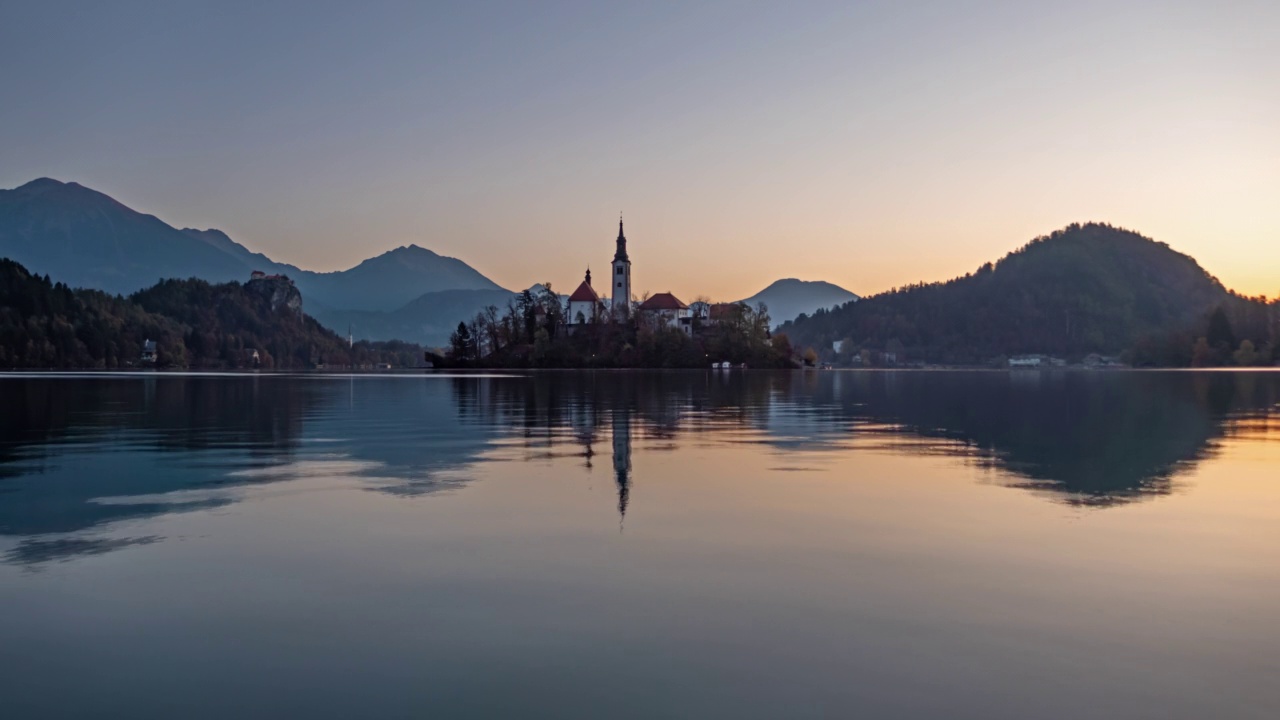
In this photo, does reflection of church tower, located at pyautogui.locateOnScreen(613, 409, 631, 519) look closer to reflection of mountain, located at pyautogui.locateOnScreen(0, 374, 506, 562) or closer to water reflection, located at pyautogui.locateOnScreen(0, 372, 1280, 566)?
water reflection, located at pyautogui.locateOnScreen(0, 372, 1280, 566)

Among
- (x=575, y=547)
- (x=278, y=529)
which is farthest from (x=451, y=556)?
(x=278, y=529)

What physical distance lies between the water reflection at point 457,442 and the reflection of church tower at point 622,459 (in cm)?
8

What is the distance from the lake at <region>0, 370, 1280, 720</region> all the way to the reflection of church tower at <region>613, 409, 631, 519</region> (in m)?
0.20

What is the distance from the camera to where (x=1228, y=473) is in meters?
23.3

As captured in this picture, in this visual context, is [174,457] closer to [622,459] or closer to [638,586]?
[622,459]

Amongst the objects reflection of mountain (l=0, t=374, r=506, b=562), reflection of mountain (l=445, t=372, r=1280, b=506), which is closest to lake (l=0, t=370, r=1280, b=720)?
reflection of mountain (l=0, t=374, r=506, b=562)

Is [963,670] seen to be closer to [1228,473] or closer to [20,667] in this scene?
[20,667]

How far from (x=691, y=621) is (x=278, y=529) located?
8.27m

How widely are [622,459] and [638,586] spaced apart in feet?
47.1

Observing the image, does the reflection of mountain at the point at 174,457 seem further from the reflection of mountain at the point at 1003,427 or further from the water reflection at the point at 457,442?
the reflection of mountain at the point at 1003,427

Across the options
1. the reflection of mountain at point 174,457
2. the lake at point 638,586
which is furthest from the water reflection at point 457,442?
the lake at point 638,586

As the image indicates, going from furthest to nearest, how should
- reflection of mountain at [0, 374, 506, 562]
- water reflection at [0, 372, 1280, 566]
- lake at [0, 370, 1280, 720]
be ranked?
water reflection at [0, 372, 1280, 566]
reflection of mountain at [0, 374, 506, 562]
lake at [0, 370, 1280, 720]

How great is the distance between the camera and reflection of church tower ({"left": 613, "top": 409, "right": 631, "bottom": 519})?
63.3ft

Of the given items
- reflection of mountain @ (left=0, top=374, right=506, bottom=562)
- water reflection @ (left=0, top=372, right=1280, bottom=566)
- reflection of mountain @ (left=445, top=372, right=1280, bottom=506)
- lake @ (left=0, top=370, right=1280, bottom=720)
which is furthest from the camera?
reflection of mountain @ (left=445, top=372, right=1280, bottom=506)
